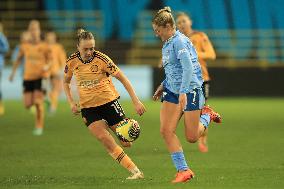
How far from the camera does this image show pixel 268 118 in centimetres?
2120

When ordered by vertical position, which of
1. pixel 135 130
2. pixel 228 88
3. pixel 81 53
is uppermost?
pixel 81 53

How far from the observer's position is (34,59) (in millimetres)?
18219

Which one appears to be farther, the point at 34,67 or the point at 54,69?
the point at 54,69

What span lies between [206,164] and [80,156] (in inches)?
88.7

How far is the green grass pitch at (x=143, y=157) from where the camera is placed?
33.6 feet

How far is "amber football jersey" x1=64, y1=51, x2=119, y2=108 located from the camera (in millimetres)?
10633

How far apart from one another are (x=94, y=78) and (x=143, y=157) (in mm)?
2769

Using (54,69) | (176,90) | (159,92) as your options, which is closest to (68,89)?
(159,92)

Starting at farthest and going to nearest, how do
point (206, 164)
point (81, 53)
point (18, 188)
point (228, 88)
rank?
point (228, 88) < point (206, 164) < point (81, 53) < point (18, 188)

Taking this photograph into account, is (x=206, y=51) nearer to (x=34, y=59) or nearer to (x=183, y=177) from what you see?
(x=183, y=177)

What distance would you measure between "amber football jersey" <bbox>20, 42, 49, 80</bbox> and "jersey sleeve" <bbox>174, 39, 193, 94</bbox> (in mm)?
8716

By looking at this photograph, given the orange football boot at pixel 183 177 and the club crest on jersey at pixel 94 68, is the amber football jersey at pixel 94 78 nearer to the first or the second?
the club crest on jersey at pixel 94 68

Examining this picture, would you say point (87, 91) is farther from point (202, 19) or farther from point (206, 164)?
point (202, 19)

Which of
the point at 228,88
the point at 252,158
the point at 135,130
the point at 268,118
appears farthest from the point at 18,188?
the point at 228,88
